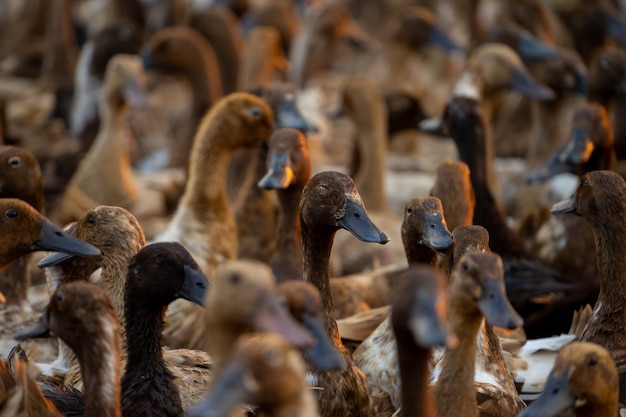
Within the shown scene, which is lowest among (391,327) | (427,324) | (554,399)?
(391,327)

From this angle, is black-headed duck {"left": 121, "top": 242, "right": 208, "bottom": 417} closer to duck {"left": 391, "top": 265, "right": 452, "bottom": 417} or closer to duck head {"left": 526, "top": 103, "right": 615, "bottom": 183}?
duck {"left": 391, "top": 265, "right": 452, "bottom": 417}

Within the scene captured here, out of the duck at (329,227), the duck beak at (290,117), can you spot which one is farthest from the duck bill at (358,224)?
the duck beak at (290,117)

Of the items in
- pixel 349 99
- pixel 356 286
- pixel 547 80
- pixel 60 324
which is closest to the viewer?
pixel 60 324

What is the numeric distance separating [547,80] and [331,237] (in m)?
6.08

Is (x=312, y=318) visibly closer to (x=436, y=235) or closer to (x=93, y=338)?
(x=93, y=338)

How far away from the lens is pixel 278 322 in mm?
4422

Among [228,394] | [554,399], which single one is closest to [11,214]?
[228,394]

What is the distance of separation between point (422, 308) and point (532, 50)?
785cm

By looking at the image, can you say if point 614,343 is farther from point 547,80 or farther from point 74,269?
point 547,80

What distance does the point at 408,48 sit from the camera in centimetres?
1353

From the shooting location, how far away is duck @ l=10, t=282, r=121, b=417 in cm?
495

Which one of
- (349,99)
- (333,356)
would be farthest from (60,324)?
(349,99)

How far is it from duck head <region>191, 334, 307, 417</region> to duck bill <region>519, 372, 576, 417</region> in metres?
1.09

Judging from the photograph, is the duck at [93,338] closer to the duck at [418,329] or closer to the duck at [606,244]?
the duck at [418,329]
